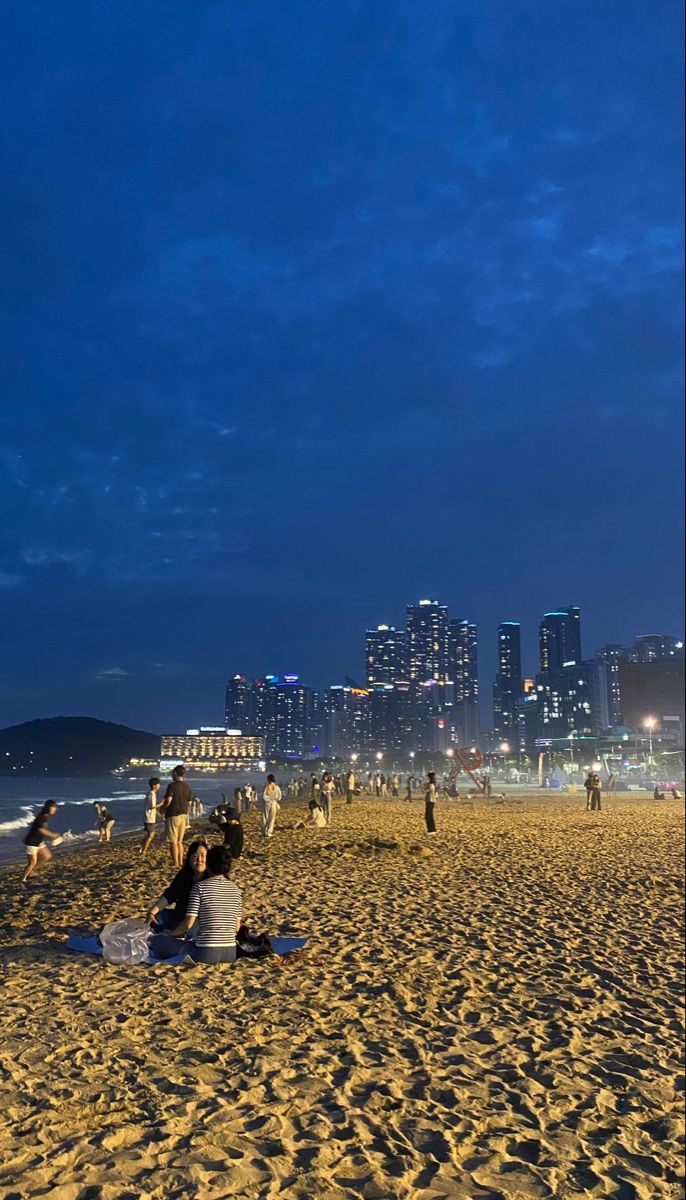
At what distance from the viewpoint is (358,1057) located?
5680mm

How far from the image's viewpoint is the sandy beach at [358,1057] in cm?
418

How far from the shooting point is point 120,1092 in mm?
4902

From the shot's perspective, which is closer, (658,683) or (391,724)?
(658,683)

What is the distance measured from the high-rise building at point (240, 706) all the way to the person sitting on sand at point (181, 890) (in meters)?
97.1

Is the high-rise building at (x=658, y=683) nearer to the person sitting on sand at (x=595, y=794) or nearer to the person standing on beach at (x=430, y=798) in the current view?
the person standing on beach at (x=430, y=798)

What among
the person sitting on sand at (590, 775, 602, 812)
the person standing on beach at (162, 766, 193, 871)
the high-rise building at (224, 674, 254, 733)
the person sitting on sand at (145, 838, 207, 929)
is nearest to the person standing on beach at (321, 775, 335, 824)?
the person standing on beach at (162, 766, 193, 871)

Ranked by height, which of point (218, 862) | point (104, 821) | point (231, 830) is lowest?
point (104, 821)

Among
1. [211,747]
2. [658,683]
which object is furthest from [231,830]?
[211,747]

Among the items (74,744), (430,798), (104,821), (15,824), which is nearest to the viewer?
(430,798)

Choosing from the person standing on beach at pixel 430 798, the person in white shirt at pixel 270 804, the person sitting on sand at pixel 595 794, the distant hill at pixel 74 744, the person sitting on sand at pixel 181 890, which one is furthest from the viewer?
the distant hill at pixel 74 744

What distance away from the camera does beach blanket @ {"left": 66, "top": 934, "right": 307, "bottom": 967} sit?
768 centimetres

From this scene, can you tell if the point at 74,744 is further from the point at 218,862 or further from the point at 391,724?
the point at 391,724

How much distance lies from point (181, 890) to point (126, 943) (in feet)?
2.63

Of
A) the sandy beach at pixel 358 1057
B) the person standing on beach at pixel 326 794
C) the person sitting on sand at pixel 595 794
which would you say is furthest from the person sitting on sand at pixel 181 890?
the person sitting on sand at pixel 595 794
